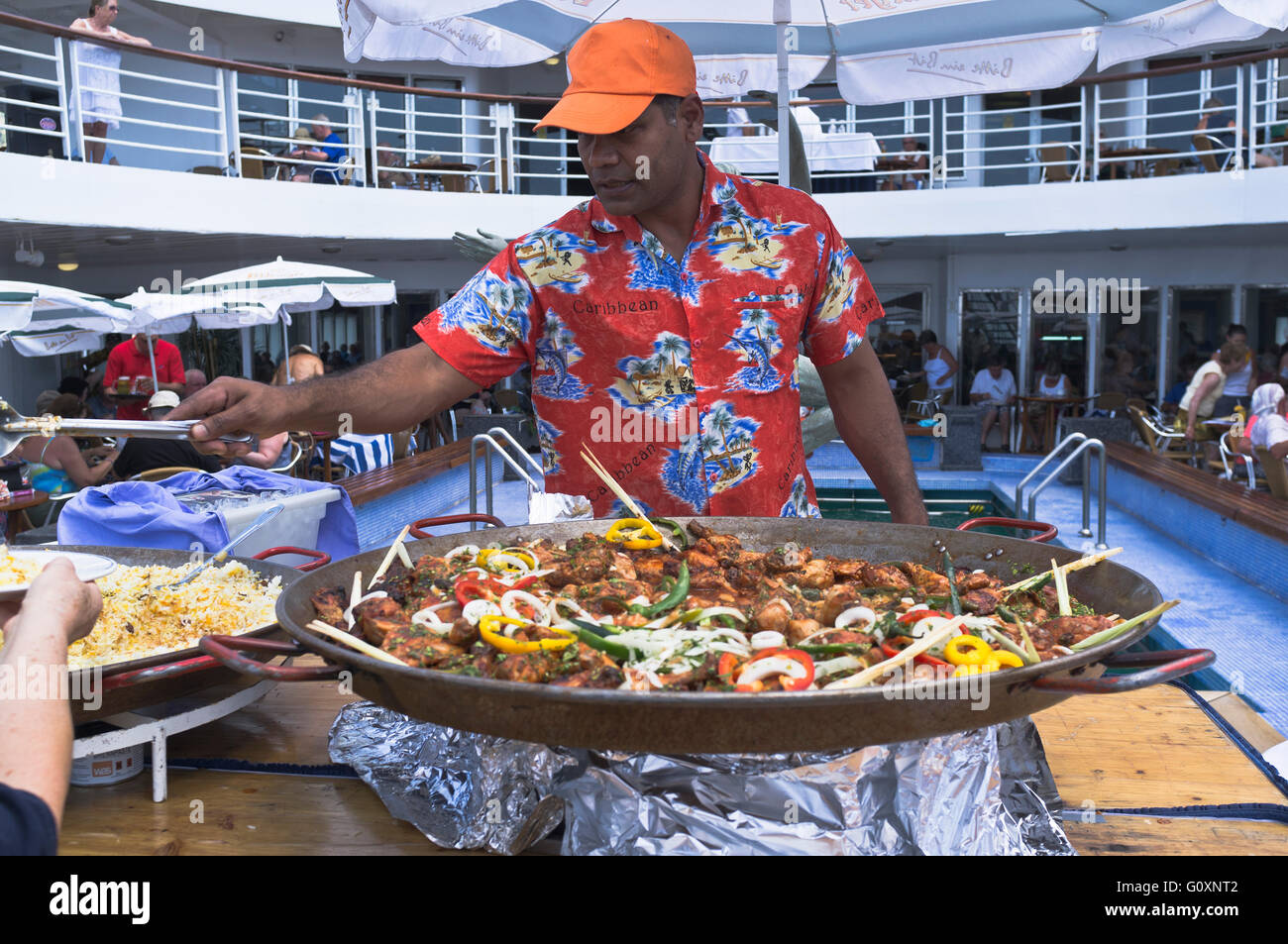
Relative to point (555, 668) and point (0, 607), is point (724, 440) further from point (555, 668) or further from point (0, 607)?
point (0, 607)

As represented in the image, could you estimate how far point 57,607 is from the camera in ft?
4.33

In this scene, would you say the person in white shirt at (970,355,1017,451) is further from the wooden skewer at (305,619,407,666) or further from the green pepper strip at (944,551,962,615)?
the wooden skewer at (305,619,407,666)

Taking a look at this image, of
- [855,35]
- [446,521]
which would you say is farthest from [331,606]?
[855,35]

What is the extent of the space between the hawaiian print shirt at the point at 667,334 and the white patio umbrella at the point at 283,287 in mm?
8818

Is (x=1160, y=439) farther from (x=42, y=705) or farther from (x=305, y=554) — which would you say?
(x=42, y=705)

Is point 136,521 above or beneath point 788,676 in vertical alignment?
beneath

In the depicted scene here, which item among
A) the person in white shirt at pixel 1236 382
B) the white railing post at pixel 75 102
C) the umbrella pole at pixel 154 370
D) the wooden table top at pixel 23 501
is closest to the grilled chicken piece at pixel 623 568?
the wooden table top at pixel 23 501

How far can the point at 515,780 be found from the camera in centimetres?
160

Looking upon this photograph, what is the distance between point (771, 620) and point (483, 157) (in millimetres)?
16762

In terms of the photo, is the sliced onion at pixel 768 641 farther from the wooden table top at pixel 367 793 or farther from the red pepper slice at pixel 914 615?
the wooden table top at pixel 367 793

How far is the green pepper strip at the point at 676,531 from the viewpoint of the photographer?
89.3 inches

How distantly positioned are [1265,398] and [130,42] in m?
10.8

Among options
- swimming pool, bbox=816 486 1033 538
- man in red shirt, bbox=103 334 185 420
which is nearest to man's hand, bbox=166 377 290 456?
swimming pool, bbox=816 486 1033 538
